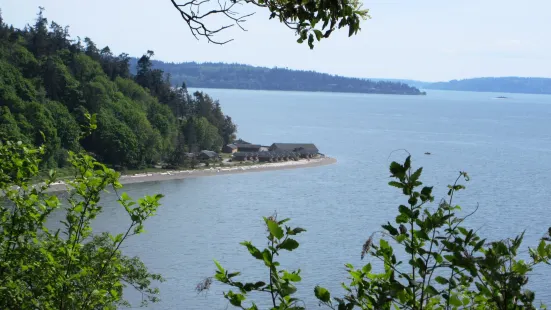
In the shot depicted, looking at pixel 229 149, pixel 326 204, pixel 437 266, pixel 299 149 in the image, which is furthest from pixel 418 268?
pixel 229 149

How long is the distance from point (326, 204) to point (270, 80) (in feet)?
441

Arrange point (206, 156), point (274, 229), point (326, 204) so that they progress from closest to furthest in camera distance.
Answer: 1. point (274, 229)
2. point (326, 204)
3. point (206, 156)

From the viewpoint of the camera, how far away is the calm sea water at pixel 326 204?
19.5m

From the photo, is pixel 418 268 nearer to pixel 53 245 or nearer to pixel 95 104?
pixel 53 245

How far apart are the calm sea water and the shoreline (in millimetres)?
1035

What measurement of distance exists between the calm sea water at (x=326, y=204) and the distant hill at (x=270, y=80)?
8861 centimetres

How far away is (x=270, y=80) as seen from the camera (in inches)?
6437

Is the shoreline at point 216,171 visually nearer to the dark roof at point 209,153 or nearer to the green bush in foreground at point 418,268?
the dark roof at point 209,153

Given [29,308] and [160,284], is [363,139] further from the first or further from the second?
[29,308]

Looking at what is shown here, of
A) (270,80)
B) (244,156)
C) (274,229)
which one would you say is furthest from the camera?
(270,80)

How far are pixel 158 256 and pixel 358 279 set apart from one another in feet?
63.6

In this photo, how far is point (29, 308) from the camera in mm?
2838

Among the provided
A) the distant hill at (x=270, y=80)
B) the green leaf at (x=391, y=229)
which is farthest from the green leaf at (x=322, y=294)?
the distant hill at (x=270, y=80)

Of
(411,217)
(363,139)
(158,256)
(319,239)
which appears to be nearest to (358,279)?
(411,217)
